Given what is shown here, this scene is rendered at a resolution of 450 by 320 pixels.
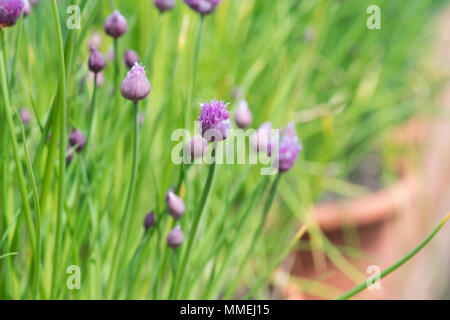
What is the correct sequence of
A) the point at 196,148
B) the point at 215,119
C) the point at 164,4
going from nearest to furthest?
the point at 215,119 < the point at 196,148 < the point at 164,4

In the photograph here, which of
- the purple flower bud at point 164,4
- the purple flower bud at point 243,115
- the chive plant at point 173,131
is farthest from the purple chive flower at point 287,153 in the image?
the purple flower bud at point 164,4

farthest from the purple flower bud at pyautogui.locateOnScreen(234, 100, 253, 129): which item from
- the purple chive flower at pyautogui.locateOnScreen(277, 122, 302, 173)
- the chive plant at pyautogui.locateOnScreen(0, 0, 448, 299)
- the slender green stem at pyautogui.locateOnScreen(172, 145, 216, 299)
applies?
the slender green stem at pyautogui.locateOnScreen(172, 145, 216, 299)

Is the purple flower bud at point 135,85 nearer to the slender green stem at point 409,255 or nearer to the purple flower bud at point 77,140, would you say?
the purple flower bud at point 77,140

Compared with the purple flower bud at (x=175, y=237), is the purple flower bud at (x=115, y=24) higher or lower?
higher

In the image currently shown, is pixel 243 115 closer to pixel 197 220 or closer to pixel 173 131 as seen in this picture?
pixel 173 131

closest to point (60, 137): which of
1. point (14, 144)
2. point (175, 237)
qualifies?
point (14, 144)

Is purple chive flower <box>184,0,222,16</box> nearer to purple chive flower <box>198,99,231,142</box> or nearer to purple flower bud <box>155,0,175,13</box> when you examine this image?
purple flower bud <box>155,0,175,13</box>

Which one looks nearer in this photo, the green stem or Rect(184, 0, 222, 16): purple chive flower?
the green stem

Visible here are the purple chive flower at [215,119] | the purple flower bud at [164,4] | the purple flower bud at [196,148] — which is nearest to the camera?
the purple chive flower at [215,119]

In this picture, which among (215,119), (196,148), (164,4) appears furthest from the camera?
(164,4)
